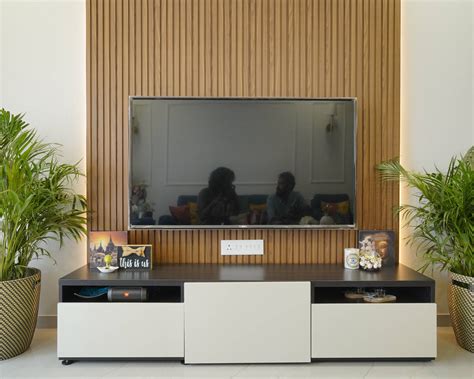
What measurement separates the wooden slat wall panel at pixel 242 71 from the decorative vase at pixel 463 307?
0.59m

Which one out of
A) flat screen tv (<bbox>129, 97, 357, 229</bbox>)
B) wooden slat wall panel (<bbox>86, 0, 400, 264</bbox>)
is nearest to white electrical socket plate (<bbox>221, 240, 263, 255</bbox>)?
wooden slat wall panel (<bbox>86, 0, 400, 264</bbox>)

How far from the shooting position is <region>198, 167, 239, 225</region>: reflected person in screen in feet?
8.54

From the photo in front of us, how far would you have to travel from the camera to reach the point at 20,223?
7.66ft

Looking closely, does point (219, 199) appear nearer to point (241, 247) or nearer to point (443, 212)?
point (241, 247)

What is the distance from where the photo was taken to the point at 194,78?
2.73 meters

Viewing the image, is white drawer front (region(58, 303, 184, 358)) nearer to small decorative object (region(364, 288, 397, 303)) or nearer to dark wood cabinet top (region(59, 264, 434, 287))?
dark wood cabinet top (region(59, 264, 434, 287))

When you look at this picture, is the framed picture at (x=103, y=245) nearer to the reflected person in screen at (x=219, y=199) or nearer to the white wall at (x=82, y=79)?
the white wall at (x=82, y=79)

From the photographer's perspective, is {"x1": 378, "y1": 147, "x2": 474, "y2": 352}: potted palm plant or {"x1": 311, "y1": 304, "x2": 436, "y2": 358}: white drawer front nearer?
{"x1": 311, "y1": 304, "x2": 436, "y2": 358}: white drawer front

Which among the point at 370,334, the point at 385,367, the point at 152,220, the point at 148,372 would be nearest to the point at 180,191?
the point at 152,220

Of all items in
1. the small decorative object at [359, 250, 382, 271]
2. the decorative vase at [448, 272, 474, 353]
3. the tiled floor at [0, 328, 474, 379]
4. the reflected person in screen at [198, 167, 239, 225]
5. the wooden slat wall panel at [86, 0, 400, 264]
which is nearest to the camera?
the tiled floor at [0, 328, 474, 379]

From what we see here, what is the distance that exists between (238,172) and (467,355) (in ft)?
5.84

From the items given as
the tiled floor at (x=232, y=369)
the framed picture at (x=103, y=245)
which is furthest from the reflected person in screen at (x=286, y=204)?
the framed picture at (x=103, y=245)

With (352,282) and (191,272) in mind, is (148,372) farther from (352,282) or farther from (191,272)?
(352,282)

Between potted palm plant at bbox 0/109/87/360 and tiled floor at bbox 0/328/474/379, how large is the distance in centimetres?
20
